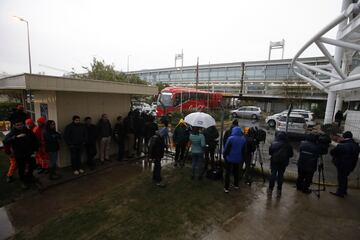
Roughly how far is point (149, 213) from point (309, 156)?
4.19 metres

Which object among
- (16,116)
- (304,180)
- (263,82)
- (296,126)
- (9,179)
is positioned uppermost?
(263,82)

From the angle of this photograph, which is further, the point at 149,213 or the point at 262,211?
the point at 262,211

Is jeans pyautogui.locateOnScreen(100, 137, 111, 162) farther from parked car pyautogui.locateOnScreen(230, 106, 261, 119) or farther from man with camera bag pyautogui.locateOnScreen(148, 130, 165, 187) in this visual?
parked car pyautogui.locateOnScreen(230, 106, 261, 119)

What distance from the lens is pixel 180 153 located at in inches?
273

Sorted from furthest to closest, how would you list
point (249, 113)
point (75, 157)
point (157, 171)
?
point (249, 113) < point (75, 157) < point (157, 171)

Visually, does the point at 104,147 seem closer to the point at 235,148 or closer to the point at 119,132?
the point at 119,132

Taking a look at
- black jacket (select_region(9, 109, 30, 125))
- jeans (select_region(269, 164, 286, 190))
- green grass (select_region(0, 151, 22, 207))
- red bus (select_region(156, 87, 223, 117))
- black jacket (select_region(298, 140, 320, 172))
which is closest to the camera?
green grass (select_region(0, 151, 22, 207))

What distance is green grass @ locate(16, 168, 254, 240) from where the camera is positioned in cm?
321

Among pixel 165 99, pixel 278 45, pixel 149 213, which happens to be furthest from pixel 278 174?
pixel 278 45

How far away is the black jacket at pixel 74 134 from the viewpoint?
5.14 metres

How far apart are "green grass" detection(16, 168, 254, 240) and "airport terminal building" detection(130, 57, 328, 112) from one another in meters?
26.8

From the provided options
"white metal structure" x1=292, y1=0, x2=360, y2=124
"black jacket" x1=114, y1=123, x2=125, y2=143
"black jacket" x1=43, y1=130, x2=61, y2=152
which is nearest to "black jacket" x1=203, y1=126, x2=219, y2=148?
"black jacket" x1=114, y1=123, x2=125, y2=143

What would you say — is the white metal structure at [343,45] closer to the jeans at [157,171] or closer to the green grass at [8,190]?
the jeans at [157,171]

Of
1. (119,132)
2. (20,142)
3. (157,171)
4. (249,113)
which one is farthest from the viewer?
(249,113)
